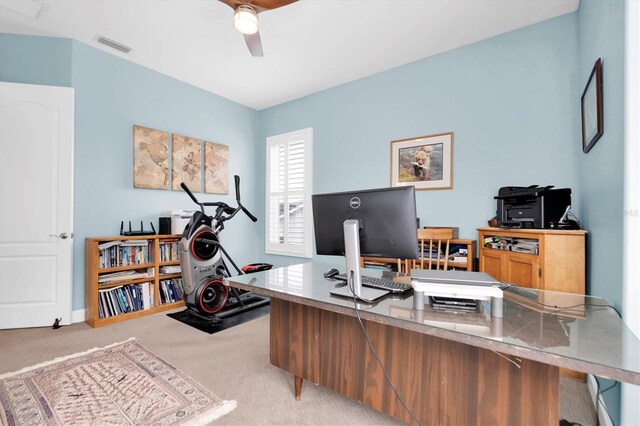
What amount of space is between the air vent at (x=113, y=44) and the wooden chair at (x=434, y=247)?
3.84 meters

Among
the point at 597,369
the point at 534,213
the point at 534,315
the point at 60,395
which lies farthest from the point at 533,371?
the point at 60,395

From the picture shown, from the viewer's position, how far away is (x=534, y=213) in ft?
7.95

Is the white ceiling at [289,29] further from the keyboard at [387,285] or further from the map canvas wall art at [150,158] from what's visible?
the keyboard at [387,285]

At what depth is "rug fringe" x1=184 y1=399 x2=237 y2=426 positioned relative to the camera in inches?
65.6

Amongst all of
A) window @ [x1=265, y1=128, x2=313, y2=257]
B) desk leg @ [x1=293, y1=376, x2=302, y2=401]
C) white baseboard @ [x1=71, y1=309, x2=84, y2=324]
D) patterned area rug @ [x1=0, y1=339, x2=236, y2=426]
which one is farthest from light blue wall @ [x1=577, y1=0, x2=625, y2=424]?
white baseboard @ [x1=71, y1=309, x2=84, y2=324]

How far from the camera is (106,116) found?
11.4ft

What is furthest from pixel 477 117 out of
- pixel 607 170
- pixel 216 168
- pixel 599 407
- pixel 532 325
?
pixel 216 168

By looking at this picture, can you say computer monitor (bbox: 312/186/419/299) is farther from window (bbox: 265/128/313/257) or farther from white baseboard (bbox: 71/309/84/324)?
white baseboard (bbox: 71/309/84/324)

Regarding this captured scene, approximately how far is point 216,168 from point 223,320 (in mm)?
2380

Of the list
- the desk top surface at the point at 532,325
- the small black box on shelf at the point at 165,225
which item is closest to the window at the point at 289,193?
the small black box on shelf at the point at 165,225

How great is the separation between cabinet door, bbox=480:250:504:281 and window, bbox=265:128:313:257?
246 cm

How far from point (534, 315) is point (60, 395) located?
8.94 ft

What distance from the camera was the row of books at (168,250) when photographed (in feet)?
12.1

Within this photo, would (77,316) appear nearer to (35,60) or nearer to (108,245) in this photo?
(108,245)
